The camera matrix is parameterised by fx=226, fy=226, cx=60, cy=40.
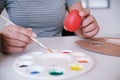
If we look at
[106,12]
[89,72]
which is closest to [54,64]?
[89,72]

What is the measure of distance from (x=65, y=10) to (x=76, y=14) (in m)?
0.35

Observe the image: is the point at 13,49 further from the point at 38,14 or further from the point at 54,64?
the point at 38,14

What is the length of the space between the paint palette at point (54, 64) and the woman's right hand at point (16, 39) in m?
0.04

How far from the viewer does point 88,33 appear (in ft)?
2.57

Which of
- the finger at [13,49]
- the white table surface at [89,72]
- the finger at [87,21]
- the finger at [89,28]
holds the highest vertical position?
the finger at [87,21]

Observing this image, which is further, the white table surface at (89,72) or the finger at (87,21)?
the finger at (87,21)

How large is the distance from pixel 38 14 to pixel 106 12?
1512mm

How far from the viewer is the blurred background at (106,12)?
2.28 metres

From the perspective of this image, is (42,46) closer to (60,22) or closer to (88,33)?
(88,33)

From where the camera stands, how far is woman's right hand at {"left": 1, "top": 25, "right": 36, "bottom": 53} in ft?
2.13

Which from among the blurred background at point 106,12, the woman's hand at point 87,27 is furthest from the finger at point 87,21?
the blurred background at point 106,12

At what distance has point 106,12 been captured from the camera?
7.61 feet

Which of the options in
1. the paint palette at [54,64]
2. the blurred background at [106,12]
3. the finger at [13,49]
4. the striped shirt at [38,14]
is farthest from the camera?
the blurred background at [106,12]

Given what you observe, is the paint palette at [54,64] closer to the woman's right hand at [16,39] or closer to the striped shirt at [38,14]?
the woman's right hand at [16,39]
